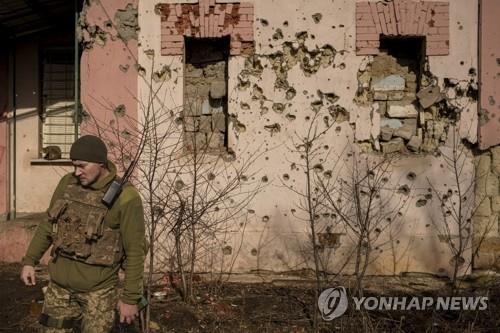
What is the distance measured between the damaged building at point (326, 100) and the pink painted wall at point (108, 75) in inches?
0.5

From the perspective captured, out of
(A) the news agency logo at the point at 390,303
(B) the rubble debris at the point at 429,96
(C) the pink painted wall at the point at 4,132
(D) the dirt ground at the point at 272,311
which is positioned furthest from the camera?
(C) the pink painted wall at the point at 4,132

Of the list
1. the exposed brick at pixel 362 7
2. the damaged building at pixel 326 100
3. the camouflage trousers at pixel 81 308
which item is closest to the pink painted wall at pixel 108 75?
the damaged building at pixel 326 100

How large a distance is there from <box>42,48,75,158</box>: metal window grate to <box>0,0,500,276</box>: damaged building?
7.50 feet

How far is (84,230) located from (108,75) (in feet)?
10.8

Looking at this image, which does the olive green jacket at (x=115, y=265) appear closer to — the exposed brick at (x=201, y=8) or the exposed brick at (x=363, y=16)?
the exposed brick at (x=201, y=8)

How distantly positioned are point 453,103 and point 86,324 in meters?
4.54

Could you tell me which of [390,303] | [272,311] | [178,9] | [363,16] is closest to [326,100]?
[363,16]

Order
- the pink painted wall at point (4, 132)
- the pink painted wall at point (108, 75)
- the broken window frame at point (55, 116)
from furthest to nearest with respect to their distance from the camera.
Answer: the broken window frame at point (55, 116), the pink painted wall at point (4, 132), the pink painted wall at point (108, 75)

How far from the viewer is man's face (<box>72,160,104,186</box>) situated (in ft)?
8.81

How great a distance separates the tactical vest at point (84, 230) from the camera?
8.85 ft

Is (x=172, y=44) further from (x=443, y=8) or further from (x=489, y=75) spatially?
(x=489, y=75)

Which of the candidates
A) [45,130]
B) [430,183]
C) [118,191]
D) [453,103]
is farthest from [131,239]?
[45,130]

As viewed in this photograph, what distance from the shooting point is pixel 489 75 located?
5336 millimetres

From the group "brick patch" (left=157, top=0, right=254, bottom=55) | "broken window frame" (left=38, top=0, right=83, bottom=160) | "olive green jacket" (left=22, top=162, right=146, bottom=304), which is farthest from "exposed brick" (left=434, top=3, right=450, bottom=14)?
"broken window frame" (left=38, top=0, right=83, bottom=160)
